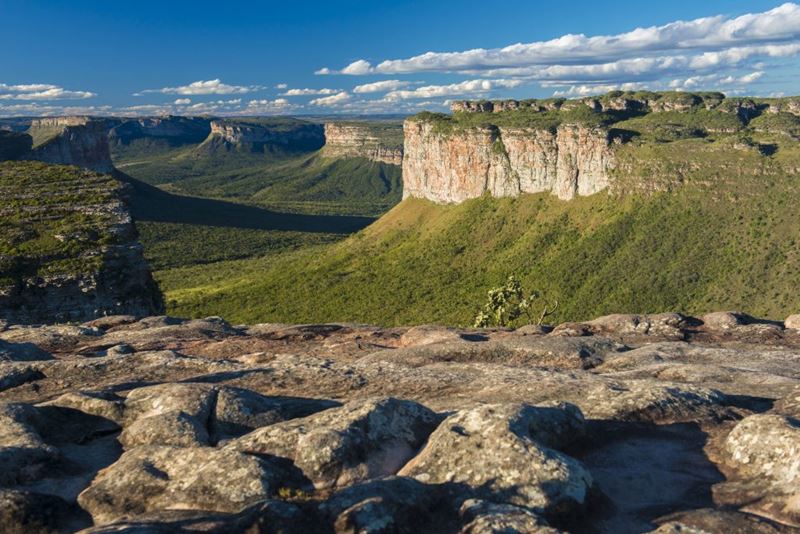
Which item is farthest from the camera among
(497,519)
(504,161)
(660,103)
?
(660,103)

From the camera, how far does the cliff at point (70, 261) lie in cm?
4750

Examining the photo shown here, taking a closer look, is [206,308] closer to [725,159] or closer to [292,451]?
[725,159]

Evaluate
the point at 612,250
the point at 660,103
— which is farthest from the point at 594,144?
the point at 660,103

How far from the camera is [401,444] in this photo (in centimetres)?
1644

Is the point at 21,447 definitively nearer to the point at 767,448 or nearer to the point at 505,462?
the point at 505,462

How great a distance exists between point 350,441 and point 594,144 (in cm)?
11685

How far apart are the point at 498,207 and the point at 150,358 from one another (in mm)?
119674

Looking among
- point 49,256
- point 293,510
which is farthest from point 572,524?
point 49,256

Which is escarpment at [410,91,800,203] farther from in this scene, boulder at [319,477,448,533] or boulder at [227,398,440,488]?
boulder at [319,477,448,533]

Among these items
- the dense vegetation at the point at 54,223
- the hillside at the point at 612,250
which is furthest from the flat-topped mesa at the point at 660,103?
the dense vegetation at the point at 54,223

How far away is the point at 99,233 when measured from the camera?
174ft

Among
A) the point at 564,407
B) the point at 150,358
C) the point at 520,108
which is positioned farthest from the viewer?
the point at 520,108

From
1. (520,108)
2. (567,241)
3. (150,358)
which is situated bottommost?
(567,241)

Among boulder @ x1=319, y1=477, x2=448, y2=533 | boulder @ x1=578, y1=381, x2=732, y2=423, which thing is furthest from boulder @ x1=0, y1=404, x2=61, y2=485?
boulder @ x1=578, y1=381, x2=732, y2=423
